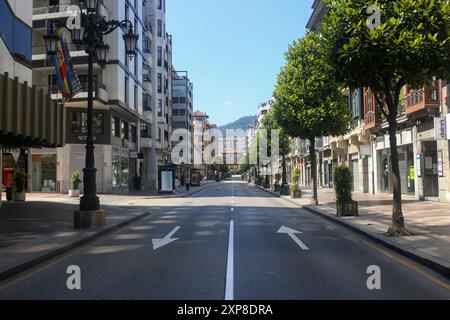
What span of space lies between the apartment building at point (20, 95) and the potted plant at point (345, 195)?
443 inches

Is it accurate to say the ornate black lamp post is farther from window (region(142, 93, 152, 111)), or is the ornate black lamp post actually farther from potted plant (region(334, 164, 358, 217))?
window (region(142, 93, 152, 111))

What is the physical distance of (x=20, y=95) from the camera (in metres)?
16.2

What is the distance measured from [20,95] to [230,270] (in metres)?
10.9

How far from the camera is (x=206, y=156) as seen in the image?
13012 centimetres

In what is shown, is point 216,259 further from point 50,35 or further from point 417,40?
point 50,35

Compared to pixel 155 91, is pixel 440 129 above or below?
below

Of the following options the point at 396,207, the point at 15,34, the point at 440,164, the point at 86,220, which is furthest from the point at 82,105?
the point at 396,207

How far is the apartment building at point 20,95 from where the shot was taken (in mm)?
15341

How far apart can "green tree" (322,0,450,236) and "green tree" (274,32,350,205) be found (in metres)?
12.3

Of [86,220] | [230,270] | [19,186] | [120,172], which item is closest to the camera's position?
[230,270]

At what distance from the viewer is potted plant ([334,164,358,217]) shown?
730 inches

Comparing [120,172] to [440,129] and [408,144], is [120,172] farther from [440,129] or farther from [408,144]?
[440,129]

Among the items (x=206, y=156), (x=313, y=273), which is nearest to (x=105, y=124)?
(x=313, y=273)
